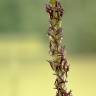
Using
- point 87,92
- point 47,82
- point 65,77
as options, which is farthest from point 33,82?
point 65,77

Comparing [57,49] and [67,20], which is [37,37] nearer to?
[67,20]

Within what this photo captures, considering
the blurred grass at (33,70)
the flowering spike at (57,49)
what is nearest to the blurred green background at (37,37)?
the blurred grass at (33,70)

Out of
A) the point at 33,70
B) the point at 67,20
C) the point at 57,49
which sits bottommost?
the point at 57,49

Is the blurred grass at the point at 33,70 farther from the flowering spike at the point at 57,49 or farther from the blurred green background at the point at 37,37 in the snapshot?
the flowering spike at the point at 57,49

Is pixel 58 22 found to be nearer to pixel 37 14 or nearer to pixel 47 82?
pixel 47 82

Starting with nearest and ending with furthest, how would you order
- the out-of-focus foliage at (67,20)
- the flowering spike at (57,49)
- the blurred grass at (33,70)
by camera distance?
1. the flowering spike at (57,49)
2. the blurred grass at (33,70)
3. the out-of-focus foliage at (67,20)

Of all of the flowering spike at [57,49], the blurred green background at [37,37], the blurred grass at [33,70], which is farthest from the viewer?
the blurred green background at [37,37]

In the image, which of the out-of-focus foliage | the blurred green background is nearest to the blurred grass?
the blurred green background

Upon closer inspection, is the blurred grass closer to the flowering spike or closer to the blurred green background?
the blurred green background

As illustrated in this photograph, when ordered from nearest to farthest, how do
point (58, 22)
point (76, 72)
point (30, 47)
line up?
point (58, 22)
point (76, 72)
point (30, 47)

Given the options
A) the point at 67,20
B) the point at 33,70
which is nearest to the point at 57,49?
the point at 33,70

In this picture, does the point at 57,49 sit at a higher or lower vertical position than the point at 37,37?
lower
